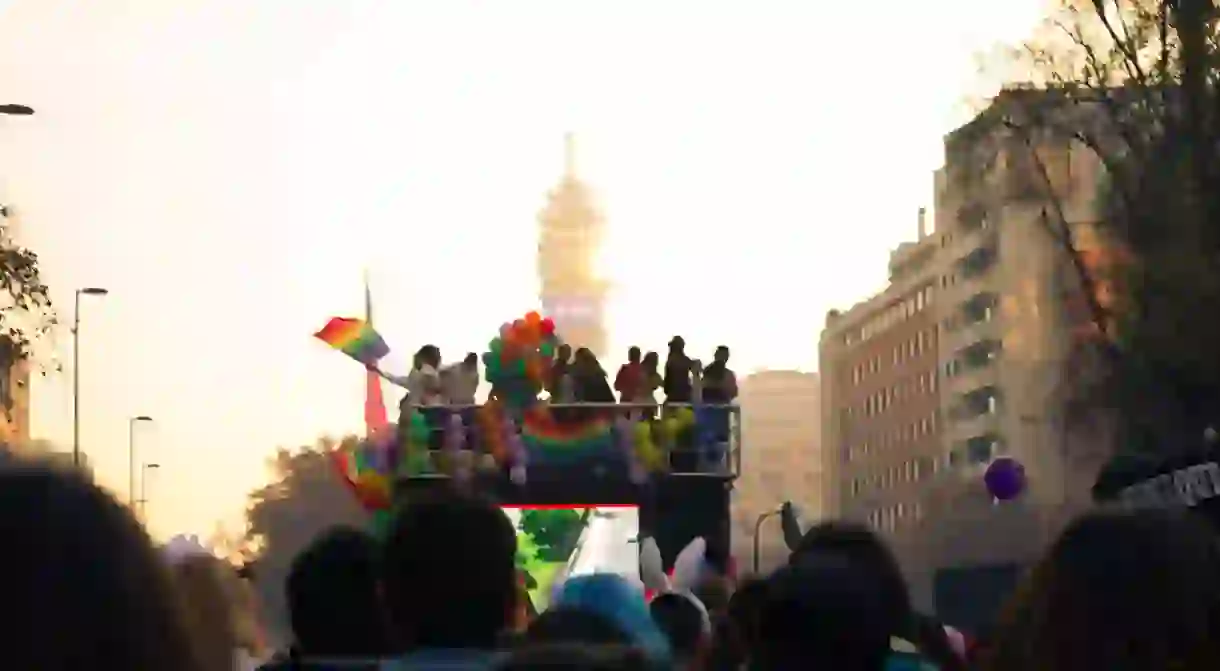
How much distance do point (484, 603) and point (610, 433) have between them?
1474 centimetres

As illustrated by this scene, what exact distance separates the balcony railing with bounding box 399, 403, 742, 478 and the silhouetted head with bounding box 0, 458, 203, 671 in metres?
16.4

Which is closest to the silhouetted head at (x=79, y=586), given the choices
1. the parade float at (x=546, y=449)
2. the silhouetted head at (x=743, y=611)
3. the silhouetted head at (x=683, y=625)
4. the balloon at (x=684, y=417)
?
the silhouetted head at (x=743, y=611)

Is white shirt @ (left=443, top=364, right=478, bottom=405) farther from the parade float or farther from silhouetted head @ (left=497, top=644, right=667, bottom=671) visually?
silhouetted head @ (left=497, top=644, right=667, bottom=671)

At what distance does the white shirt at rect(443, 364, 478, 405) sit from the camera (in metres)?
19.6

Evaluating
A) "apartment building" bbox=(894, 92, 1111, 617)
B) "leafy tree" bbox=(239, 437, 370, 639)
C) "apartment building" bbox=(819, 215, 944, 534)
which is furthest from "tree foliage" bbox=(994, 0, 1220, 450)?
"apartment building" bbox=(819, 215, 944, 534)

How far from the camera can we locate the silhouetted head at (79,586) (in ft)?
8.87

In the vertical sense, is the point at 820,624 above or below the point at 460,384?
below

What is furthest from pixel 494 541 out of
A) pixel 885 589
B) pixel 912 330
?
pixel 912 330

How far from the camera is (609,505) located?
1948cm

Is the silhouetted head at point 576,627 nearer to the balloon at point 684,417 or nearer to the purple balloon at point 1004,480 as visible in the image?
the purple balloon at point 1004,480

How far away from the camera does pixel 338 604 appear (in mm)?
6266

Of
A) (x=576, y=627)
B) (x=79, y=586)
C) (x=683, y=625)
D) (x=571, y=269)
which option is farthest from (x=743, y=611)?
(x=571, y=269)

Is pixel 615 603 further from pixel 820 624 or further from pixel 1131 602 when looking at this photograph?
pixel 1131 602

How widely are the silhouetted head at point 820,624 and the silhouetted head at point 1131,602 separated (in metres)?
0.86
